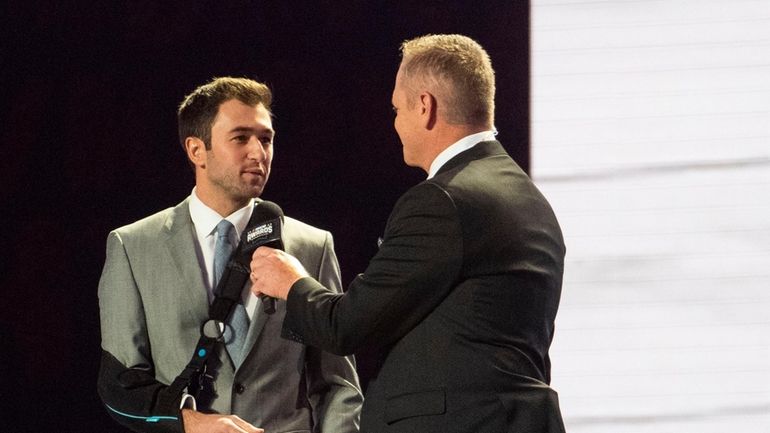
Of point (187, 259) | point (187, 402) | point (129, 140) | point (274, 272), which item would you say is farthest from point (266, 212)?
point (129, 140)

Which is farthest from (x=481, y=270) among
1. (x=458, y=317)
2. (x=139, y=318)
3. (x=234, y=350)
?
(x=139, y=318)

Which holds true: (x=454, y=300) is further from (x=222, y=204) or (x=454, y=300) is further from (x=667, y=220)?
(x=667, y=220)

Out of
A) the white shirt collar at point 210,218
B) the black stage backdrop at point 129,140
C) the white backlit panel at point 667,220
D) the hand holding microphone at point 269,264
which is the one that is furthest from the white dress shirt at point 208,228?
the white backlit panel at point 667,220

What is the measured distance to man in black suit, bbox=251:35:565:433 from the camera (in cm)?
212

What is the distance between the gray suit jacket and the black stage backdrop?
1.00m

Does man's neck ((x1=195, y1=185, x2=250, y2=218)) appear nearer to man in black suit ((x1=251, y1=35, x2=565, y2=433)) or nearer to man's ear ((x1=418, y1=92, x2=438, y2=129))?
man in black suit ((x1=251, y1=35, x2=565, y2=433))

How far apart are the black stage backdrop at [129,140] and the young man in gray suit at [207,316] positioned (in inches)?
36.2

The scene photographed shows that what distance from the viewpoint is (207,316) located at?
8.47 ft

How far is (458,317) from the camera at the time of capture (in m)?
2.13

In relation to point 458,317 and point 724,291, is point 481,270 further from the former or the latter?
point 724,291

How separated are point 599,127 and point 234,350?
1.58 meters

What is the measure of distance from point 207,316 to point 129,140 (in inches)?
50.4

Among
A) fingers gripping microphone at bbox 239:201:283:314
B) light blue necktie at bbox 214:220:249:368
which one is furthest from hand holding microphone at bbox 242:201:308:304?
light blue necktie at bbox 214:220:249:368

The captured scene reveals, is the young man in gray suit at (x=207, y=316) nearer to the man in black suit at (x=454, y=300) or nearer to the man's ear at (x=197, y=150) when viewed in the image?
the man's ear at (x=197, y=150)
